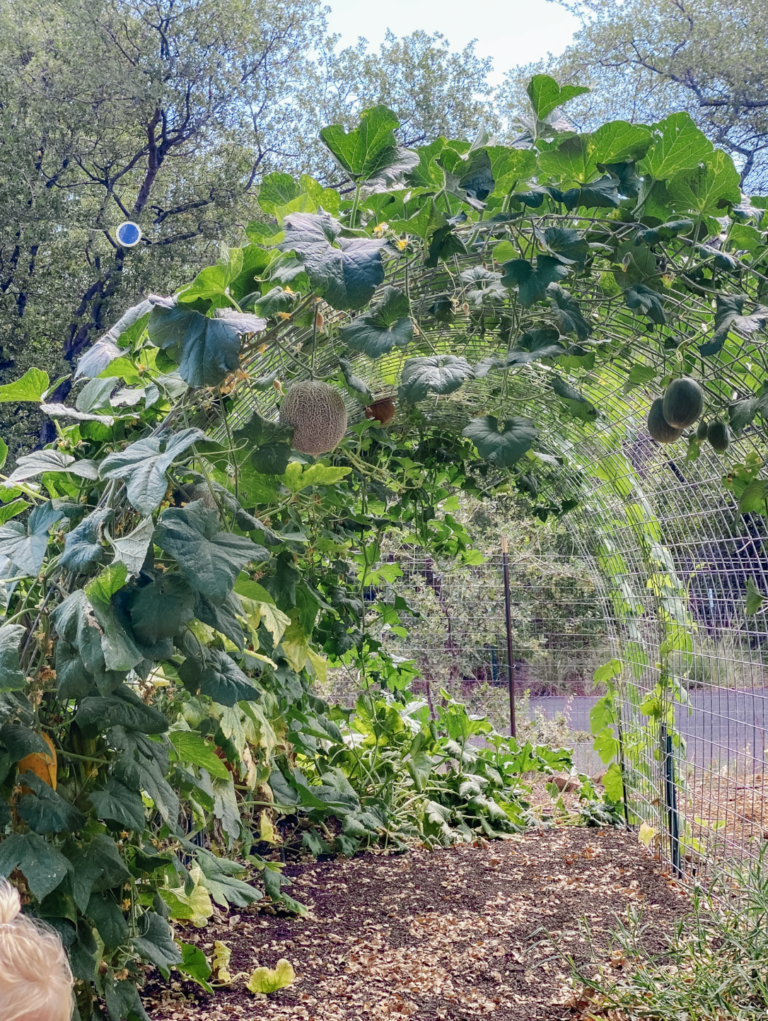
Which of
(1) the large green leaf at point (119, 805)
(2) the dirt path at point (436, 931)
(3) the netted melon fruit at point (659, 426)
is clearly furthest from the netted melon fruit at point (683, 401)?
(2) the dirt path at point (436, 931)

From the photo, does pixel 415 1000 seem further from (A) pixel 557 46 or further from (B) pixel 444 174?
(A) pixel 557 46

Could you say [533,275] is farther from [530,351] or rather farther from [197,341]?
[197,341]

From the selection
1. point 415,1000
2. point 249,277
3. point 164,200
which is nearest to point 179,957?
point 415,1000

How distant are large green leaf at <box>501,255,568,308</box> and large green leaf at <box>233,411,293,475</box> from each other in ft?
1.49

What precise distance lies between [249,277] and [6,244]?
8.52 m

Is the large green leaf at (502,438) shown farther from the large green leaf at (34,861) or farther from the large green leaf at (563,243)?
the large green leaf at (34,861)

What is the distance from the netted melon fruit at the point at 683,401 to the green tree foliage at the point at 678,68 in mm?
11597

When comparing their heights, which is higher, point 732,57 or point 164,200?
point 732,57

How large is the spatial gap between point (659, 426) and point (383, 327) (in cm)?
64

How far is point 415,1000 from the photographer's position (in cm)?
232

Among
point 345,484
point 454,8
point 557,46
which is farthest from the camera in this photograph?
point 557,46

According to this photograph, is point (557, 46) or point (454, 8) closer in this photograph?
point (454, 8)

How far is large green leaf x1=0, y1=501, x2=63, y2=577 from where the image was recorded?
126 cm

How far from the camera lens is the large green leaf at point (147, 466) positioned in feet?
3.65
